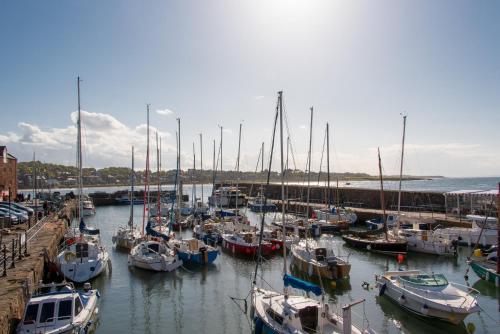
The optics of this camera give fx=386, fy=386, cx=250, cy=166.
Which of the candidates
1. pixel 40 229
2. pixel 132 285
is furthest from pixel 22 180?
pixel 132 285

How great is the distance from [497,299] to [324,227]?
927 inches

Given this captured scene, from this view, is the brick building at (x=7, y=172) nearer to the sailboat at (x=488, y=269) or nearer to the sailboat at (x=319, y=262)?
the sailboat at (x=319, y=262)

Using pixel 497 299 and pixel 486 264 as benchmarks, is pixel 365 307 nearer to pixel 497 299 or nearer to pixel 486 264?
pixel 497 299

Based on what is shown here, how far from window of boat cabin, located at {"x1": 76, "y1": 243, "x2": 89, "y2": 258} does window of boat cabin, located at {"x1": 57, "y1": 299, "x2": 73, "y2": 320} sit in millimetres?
9684

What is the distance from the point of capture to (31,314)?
1528 cm

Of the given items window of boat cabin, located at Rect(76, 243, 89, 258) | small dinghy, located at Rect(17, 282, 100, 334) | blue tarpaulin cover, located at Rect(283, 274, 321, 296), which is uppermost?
blue tarpaulin cover, located at Rect(283, 274, 321, 296)

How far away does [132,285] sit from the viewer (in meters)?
24.8

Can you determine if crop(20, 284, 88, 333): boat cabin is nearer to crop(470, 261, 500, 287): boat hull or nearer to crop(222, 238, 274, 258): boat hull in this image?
crop(222, 238, 274, 258): boat hull

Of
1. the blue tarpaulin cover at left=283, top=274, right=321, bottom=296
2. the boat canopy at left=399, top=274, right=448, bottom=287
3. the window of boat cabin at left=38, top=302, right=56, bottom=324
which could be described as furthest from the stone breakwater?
the boat canopy at left=399, top=274, right=448, bottom=287

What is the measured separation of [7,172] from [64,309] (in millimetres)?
47630

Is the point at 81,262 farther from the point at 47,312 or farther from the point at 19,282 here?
the point at 47,312

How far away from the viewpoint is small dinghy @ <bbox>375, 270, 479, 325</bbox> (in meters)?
17.5

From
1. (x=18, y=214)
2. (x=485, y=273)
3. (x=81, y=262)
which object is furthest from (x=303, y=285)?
(x=18, y=214)

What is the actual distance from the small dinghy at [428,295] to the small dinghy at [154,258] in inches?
541
